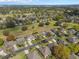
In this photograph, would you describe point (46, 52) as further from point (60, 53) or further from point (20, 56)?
point (20, 56)

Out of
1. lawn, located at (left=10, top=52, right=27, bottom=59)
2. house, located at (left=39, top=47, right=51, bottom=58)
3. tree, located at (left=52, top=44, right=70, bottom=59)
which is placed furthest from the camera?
lawn, located at (left=10, top=52, right=27, bottom=59)

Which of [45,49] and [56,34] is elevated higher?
[45,49]

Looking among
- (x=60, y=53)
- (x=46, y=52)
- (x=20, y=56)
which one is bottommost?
(x=20, y=56)

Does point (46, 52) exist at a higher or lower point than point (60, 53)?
lower

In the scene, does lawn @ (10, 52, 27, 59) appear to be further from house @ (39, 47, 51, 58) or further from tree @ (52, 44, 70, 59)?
tree @ (52, 44, 70, 59)

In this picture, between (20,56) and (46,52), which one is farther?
(20,56)

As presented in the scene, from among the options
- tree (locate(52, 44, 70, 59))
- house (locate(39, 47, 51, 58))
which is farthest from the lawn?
tree (locate(52, 44, 70, 59))

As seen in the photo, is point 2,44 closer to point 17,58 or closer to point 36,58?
point 17,58

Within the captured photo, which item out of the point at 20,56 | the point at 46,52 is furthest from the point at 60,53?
the point at 20,56

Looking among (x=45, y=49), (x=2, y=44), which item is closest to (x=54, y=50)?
(x=45, y=49)

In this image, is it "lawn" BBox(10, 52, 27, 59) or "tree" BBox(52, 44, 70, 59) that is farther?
"lawn" BBox(10, 52, 27, 59)

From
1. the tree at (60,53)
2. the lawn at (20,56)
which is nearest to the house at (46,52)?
the tree at (60,53)
